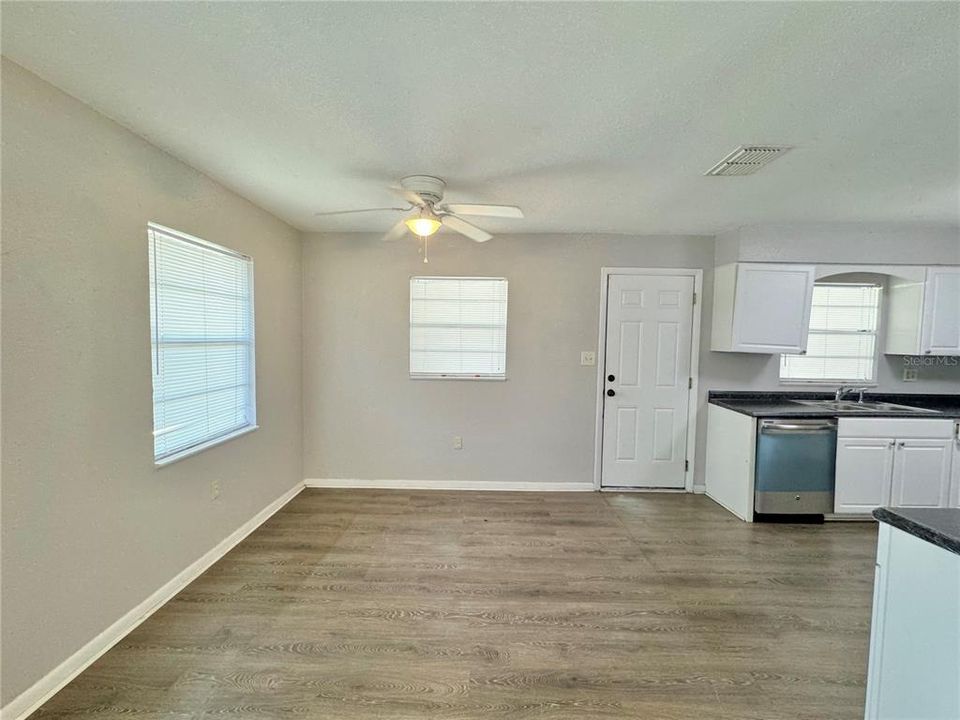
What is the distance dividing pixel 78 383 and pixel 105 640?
1.16m

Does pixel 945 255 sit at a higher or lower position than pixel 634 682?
higher

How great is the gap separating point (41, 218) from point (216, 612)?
1933mm

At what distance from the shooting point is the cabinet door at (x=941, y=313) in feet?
11.0

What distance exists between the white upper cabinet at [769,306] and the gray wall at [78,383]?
3975mm

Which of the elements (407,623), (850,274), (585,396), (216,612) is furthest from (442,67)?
(850,274)

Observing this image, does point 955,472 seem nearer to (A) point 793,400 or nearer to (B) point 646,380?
(A) point 793,400

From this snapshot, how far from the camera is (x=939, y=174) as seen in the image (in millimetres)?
2230

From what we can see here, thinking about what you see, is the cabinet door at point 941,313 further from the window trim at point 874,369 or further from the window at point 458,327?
the window at point 458,327

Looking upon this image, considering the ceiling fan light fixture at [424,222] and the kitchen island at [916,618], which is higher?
the ceiling fan light fixture at [424,222]

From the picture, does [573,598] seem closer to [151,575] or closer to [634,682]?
[634,682]

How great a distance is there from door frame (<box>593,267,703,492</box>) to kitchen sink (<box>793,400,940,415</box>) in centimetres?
90

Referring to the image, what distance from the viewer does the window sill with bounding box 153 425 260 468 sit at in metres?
2.14

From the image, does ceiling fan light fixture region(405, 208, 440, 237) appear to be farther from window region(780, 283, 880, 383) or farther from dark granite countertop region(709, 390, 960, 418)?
window region(780, 283, 880, 383)
